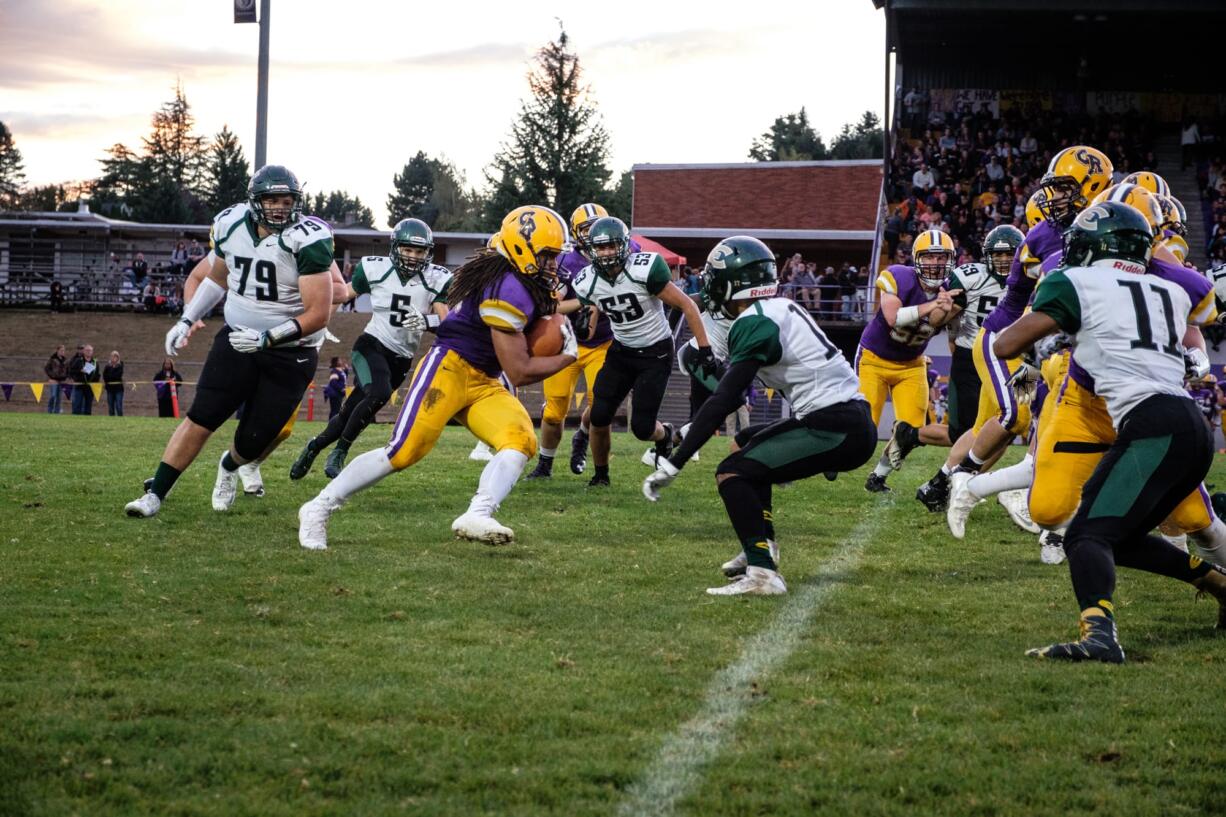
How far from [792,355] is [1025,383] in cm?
210

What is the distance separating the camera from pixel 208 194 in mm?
75562

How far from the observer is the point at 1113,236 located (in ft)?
16.6

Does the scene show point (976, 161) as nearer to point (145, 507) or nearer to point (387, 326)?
point (387, 326)

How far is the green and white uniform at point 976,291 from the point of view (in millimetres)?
9781

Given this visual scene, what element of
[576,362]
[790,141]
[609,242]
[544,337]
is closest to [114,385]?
[576,362]

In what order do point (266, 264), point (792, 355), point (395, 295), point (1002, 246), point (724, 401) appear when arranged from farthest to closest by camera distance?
point (395, 295)
point (1002, 246)
point (266, 264)
point (792, 355)
point (724, 401)

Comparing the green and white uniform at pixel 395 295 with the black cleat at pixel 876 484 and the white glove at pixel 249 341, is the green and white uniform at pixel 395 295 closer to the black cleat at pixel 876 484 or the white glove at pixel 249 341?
the white glove at pixel 249 341

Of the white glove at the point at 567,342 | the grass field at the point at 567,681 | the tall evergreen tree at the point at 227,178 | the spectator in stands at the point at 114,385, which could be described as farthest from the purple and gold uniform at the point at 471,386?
the tall evergreen tree at the point at 227,178

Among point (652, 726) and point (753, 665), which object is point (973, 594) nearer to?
point (753, 665)

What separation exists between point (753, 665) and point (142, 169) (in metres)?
82.5

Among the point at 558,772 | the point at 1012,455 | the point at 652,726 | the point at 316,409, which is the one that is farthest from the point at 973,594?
the point at 316,409

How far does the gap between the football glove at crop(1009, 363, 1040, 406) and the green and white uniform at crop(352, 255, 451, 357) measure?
4.85m

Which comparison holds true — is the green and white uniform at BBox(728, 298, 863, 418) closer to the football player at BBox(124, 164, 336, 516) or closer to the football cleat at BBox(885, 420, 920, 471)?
the football player at BBox(124, 164, 336, 516)

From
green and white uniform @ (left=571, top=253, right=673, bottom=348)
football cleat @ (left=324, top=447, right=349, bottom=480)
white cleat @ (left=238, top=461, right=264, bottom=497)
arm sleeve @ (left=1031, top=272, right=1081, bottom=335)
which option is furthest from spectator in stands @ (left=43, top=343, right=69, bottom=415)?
arm sleeve @ (left=1031, top=272, right=1081, bottom=335)
